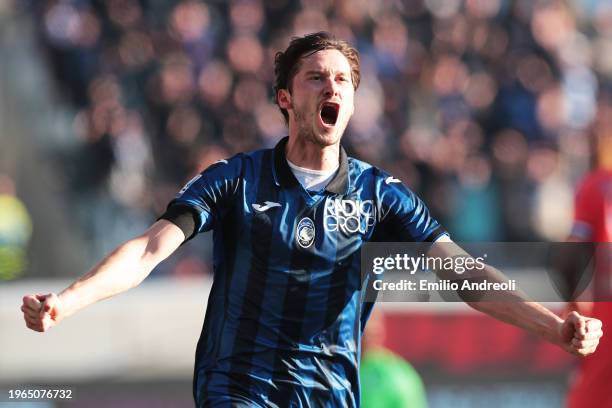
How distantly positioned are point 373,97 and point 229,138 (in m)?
1.97

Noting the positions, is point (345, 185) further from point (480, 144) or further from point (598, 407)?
point (480, 144)

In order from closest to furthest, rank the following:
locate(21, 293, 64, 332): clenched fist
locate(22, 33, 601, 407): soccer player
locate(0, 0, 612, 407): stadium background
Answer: locate(21, 293, 64, 332): clenched fist, locate(22, 33, 601, 407): soccer player, locate(0, 0, 612, 407): stadium background

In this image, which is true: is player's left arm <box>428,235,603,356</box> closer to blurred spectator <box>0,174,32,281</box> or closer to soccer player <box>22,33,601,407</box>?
soccer player <box>22,33,601,407</box>

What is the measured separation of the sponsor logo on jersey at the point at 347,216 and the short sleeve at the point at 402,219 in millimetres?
88

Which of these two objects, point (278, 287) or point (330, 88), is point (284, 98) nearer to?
point (330, 88)

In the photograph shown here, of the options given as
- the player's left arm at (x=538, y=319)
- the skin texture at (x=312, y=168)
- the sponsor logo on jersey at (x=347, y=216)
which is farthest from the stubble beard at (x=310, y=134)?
the player's left arm at (x=538, y=319)

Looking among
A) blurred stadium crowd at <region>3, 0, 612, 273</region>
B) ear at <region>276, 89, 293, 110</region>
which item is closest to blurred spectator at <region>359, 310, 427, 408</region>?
ear at <region>276, 89, 293, 110</region>

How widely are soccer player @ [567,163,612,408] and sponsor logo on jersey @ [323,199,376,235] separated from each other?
249 centimetres

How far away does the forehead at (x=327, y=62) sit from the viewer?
18.2 ft

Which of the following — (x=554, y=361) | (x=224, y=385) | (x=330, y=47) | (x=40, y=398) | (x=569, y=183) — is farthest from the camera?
(x=569, y=183)

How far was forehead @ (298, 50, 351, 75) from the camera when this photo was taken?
218 inches

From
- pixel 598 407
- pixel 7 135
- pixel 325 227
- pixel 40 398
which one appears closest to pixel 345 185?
pixel 325 227

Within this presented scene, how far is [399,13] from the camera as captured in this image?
15.6m

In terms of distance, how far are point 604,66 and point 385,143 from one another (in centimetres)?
375
